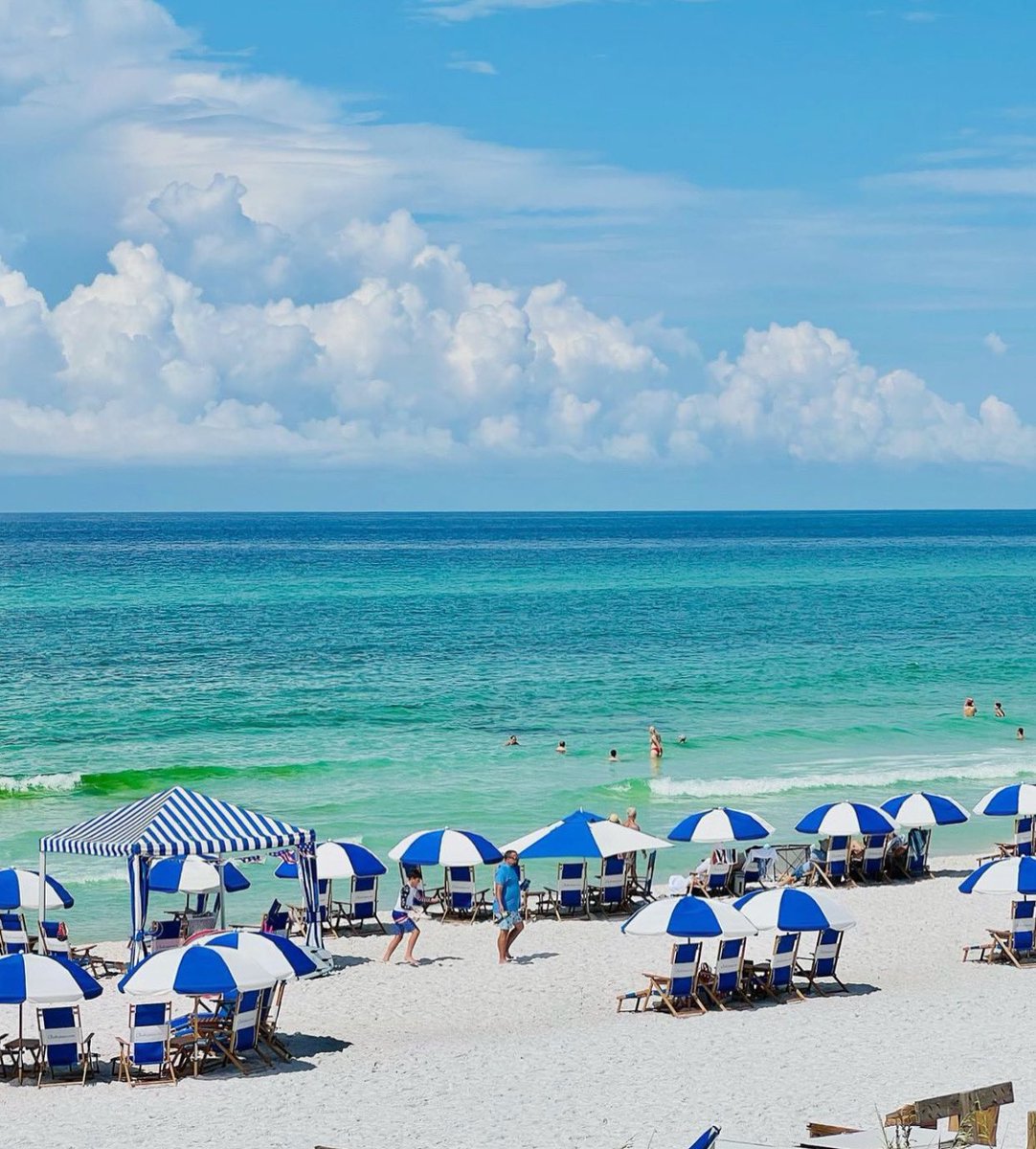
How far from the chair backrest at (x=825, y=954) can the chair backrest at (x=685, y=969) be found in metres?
1.56

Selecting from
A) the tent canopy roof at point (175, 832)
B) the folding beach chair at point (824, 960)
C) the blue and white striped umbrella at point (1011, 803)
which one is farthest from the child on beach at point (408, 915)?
the blue and white striped umbrella at point (1011, 803)

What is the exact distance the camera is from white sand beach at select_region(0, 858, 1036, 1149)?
12539mm

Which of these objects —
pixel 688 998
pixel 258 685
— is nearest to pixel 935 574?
pixel 258 685

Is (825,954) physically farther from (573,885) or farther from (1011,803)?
(1011,803)

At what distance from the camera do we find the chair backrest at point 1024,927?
18.5 m

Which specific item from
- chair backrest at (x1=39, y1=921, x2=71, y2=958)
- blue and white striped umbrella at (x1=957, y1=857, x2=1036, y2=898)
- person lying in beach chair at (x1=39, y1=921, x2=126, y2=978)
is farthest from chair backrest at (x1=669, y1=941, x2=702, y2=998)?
chair backrest at (x1=39, y1=921, x2=71, y2=958)

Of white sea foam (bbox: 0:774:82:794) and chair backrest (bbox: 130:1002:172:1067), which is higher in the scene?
chair backrest (bbox: 130:1002:172:1067)

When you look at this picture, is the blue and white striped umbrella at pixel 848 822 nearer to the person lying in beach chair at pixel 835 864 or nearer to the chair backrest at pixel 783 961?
the person lying in beach chair at pixel 835 864

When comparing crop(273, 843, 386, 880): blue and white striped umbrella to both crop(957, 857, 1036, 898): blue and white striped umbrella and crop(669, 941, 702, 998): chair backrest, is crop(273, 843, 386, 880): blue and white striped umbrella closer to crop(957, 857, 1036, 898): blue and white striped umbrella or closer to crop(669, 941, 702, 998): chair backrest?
crop(669, 941, 702, 998): chair backrest

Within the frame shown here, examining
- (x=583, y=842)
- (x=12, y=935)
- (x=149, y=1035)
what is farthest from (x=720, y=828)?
(x=149, y=1035)

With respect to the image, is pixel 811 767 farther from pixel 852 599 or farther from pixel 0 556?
pixel 0 556

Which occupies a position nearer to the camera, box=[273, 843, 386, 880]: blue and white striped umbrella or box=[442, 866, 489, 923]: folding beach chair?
box=[273, 843, 386, 880]: blue and white striped umbrella

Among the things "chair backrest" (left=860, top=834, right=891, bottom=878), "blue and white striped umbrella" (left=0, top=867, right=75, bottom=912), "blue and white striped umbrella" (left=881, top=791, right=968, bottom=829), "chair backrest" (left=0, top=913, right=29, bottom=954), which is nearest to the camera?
"chair backrest" (left=0, top=913, right=29, bottom=954)

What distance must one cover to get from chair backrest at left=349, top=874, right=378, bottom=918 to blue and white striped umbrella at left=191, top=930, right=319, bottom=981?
5.77 metres
